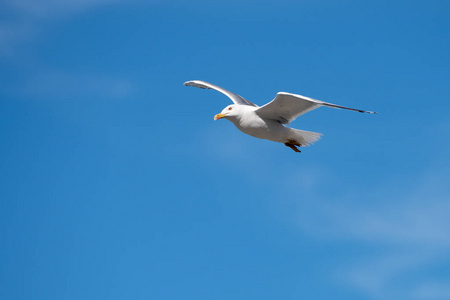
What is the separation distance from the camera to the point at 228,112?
45.4 feet

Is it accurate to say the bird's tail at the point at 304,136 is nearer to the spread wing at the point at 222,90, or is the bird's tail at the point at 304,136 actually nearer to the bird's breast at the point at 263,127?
the bird's breast at the point at 263,127

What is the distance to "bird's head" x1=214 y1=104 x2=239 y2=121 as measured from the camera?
13700 millimetres

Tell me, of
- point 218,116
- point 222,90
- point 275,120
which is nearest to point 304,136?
point 275,120

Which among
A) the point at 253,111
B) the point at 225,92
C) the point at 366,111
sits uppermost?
the point at 225,92

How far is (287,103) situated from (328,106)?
120cm

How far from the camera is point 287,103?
1283cm

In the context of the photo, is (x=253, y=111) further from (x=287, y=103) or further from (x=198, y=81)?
(x=198, y=81)

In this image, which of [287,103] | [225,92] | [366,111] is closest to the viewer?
[366,111]

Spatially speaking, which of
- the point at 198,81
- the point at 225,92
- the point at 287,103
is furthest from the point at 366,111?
the point at 198,81

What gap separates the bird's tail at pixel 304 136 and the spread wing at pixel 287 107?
32 centimetres

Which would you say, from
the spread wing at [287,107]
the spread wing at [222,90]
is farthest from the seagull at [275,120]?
the spread wing at [222,90]

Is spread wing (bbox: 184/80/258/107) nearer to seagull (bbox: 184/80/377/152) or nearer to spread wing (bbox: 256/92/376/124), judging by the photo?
seagull (bbox: 184/80/377/152)

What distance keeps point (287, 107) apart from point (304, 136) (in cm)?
92

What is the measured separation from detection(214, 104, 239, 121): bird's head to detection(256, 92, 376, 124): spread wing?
25.3 inches
